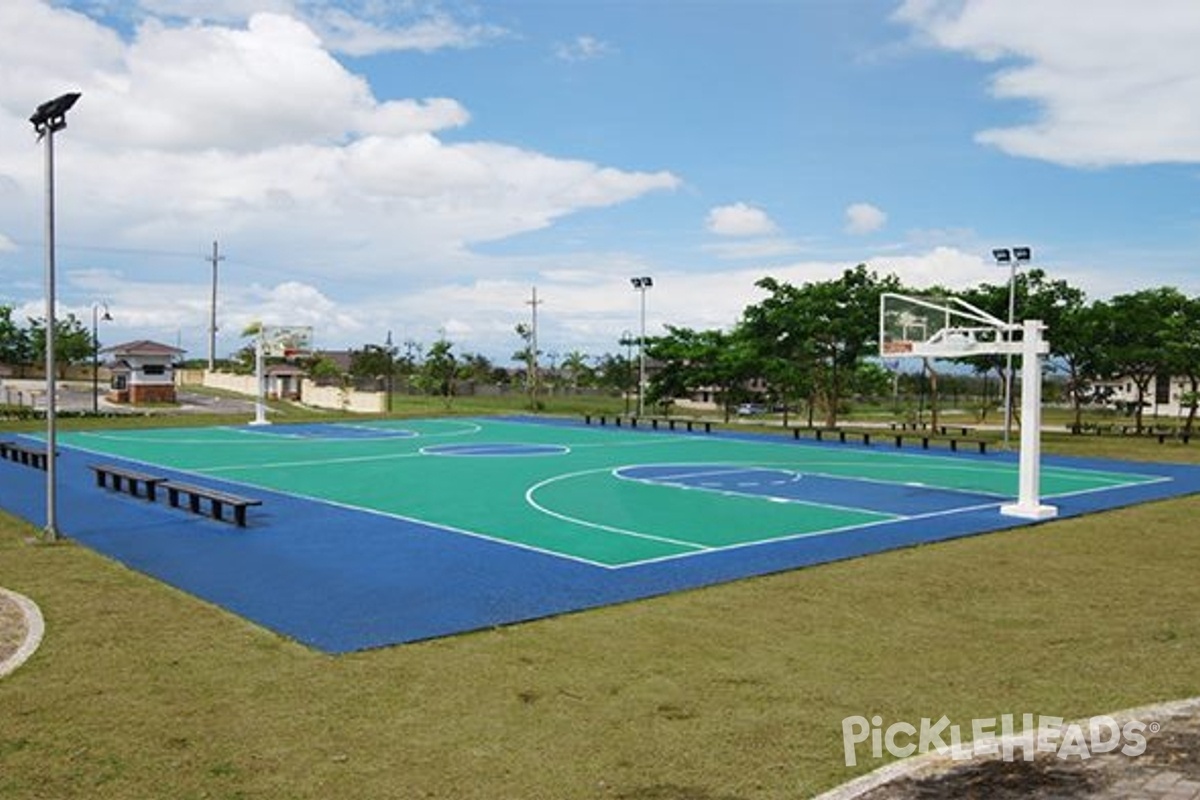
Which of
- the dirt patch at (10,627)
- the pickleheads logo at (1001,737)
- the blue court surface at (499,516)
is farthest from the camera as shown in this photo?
the blue court surface at (499,516)

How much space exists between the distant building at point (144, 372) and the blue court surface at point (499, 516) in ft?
73.9

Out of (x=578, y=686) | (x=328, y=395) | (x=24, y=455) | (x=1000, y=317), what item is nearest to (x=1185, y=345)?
(x=1000, y=317)

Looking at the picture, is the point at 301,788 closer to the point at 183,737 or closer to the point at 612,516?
the point at 183,737

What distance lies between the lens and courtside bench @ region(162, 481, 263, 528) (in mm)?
15812

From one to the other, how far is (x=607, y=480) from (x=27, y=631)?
559 inches

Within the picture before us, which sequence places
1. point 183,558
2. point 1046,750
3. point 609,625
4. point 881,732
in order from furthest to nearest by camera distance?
point 183,558, point 609,625, point 881,732, point 1046,750

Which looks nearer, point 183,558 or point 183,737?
point 183,737

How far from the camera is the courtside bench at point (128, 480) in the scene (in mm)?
18641

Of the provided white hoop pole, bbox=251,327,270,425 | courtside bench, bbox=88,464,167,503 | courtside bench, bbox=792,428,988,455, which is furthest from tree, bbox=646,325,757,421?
courtside bench, bbox=88,464,167,503

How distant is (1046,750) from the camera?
6.31 meters

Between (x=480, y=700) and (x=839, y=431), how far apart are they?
106ft

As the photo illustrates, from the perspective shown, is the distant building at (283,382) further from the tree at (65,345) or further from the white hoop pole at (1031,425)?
the white hoop pole at (1031,425)

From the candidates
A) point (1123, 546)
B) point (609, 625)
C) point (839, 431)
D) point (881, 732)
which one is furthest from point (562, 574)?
point (839, 431)

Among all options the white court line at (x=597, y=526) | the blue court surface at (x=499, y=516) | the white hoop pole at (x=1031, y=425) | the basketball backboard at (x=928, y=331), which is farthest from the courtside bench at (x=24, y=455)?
the white hoop pole at (x=1031, y=425)
